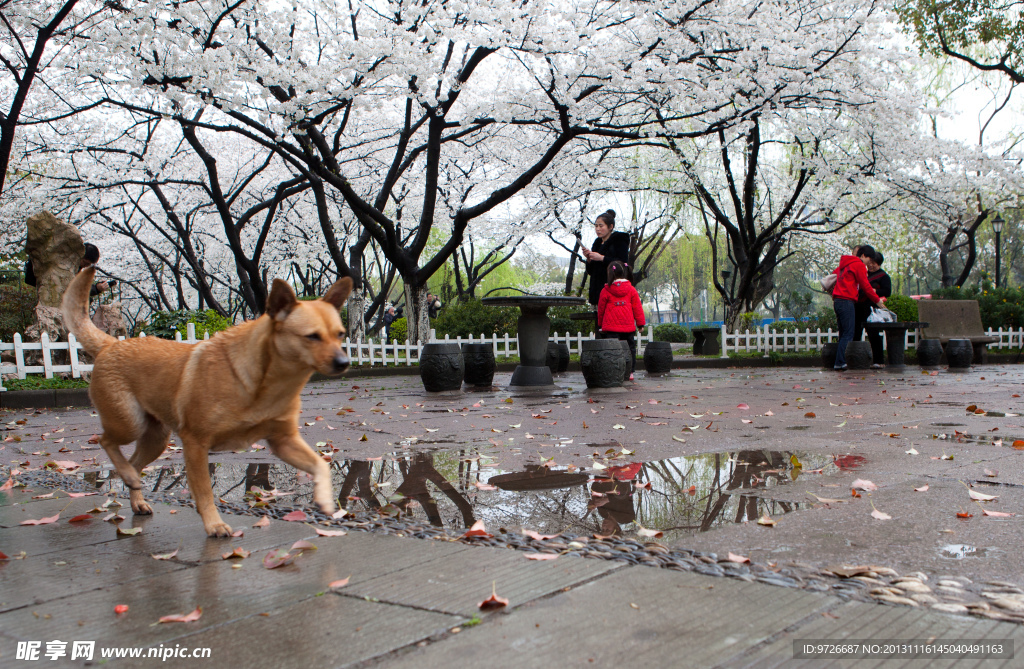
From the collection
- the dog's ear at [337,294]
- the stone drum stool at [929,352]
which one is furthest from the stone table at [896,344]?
the dog's ear at [337,294]

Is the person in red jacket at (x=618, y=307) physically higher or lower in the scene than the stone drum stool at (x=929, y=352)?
higher

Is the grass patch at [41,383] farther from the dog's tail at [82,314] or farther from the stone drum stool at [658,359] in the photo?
the stone drum stool at [658,359]

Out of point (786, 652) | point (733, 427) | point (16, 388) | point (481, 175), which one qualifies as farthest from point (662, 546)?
point (481, 175)

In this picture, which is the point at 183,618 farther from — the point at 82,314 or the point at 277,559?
the point at 82,314

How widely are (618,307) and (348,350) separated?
7.15 m

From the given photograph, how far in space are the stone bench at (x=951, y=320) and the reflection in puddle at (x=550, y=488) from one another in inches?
560

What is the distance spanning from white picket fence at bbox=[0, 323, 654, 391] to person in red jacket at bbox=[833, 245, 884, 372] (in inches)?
181

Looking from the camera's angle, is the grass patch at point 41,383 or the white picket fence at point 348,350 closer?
the grass patch at point 41,383

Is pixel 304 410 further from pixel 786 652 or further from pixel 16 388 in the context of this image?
pixel 786 652

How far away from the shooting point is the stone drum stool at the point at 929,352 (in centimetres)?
1540

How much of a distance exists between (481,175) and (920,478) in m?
24.3

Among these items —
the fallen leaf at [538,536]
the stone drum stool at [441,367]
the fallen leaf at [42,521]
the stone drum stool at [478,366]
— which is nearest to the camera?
the fallen leaf at [538,536]

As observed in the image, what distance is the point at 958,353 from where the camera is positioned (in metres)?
14.9

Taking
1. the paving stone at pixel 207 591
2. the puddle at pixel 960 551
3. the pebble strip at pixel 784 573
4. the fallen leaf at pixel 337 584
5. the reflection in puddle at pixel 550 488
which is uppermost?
the pebble strip at pixel 784 573
